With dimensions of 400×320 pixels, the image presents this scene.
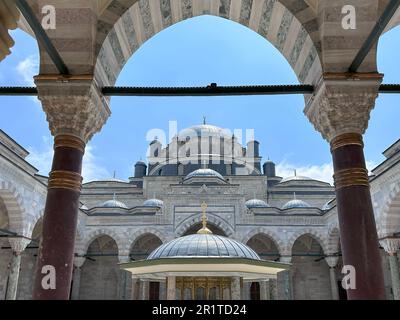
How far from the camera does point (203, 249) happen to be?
717 cm

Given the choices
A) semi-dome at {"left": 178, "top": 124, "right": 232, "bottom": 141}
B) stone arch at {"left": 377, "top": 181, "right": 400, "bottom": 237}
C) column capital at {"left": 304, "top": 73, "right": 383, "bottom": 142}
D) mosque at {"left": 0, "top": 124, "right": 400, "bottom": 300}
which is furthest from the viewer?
semi-dome at {"left": 178, "top": 124, "right": 232, "bottom": 141}

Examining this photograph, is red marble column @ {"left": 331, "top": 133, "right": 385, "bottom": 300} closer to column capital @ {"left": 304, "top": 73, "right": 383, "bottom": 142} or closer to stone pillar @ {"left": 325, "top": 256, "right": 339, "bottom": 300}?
column capital @ {"left": 304, "top": 73, "right": 383, "bottom": 142}

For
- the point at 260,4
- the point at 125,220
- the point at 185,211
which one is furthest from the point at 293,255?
the point at 260,4

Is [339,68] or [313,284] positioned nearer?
[339,68]

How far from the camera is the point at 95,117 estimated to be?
4922 millimetres

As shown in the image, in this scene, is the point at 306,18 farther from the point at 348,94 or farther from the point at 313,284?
the point at 313,284

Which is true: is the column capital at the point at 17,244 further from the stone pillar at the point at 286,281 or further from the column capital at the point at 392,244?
the column capital at the point at 392,244

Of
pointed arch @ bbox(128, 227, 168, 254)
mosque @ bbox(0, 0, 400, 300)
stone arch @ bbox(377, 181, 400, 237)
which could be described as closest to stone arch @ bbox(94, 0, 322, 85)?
mosque @ bbox(0, 0, 400, 300)

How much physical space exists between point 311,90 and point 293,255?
19.1 meters

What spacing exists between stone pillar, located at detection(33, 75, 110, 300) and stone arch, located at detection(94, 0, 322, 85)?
437 mm

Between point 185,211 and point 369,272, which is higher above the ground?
point 185,211

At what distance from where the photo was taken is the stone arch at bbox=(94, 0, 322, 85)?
496 cm

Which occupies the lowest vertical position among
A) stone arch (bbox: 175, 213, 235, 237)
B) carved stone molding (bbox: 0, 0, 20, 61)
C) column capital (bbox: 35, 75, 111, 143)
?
column capital (bbox: 35, 75, 111, 143)

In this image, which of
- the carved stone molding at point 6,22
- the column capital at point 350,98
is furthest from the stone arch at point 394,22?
the carved stone molding at point 6,22
